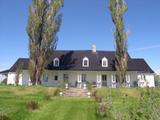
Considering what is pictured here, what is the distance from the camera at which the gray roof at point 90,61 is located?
43.1m

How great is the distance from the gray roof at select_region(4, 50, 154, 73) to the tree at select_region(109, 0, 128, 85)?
5.02 meters

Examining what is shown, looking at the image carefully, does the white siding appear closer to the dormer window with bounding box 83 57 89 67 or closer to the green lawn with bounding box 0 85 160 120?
the dormer window with bounding box 83 57 89 67

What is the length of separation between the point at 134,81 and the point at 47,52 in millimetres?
16631

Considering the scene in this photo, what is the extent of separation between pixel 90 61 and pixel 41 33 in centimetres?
1180

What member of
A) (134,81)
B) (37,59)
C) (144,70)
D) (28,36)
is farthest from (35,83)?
(144,70)

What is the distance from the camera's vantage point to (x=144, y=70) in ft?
149

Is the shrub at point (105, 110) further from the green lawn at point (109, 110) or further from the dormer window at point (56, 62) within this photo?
the dormer window at point (56, 62)

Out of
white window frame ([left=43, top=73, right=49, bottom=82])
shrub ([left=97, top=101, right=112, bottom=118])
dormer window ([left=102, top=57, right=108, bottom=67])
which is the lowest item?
shrub ([left=97, top=101, right=112, bottom=118])

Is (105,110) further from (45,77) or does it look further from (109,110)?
(45,77)

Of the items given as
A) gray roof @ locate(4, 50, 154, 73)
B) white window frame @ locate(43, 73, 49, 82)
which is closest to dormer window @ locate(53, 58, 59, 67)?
gray roof @ locate(4, 50, 154, 73)

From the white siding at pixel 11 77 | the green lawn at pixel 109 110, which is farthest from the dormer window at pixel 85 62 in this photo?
the green lawn at pixel 109 110

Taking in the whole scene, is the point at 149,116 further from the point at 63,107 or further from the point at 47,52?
the point at 47,52

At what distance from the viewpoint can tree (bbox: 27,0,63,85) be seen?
1394 inches

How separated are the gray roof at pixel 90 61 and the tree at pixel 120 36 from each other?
5.02m
